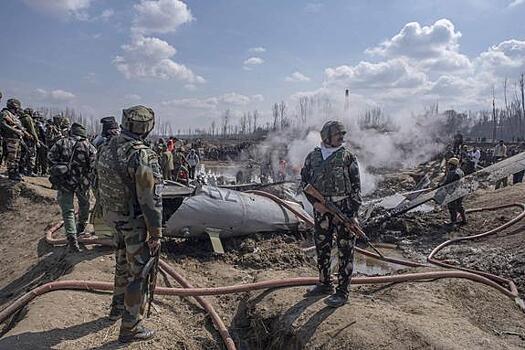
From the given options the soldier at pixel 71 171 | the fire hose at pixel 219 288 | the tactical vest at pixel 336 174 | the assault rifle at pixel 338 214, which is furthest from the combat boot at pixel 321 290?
the soldier at pixel 71 171

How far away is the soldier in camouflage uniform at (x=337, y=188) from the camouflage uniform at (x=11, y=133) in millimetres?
Answer: 7163

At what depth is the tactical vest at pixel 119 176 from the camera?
3562 mm

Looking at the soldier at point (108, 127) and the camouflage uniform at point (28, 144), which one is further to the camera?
the camouflage uniform at point (28, 144)

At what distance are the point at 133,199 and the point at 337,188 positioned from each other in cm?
192

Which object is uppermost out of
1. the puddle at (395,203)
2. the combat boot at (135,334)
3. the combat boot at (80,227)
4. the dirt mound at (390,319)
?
the combat boot at (80,227)

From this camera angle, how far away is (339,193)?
174 inches

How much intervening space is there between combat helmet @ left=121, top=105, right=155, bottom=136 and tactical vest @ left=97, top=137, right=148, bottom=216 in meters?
0.11

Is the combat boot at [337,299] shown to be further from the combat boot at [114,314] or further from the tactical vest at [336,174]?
the combat boot at [114,314]

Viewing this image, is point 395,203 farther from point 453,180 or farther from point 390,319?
point 390,319

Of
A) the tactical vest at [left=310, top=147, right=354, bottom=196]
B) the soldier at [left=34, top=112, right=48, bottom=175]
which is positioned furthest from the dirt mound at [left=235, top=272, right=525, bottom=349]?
the soldier at [left=34, top=112, right=48, bottom=175]

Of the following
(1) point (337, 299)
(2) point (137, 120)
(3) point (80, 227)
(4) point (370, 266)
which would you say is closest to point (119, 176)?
(2) point (137, 120)

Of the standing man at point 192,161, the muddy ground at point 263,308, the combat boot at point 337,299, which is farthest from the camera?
the standing man at point 192,161

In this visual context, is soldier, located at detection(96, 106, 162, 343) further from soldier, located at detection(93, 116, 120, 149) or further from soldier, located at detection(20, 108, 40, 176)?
soldier, located at detection(20, 108, 40, 176)

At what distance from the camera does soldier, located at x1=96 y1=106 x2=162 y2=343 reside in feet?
11.6
